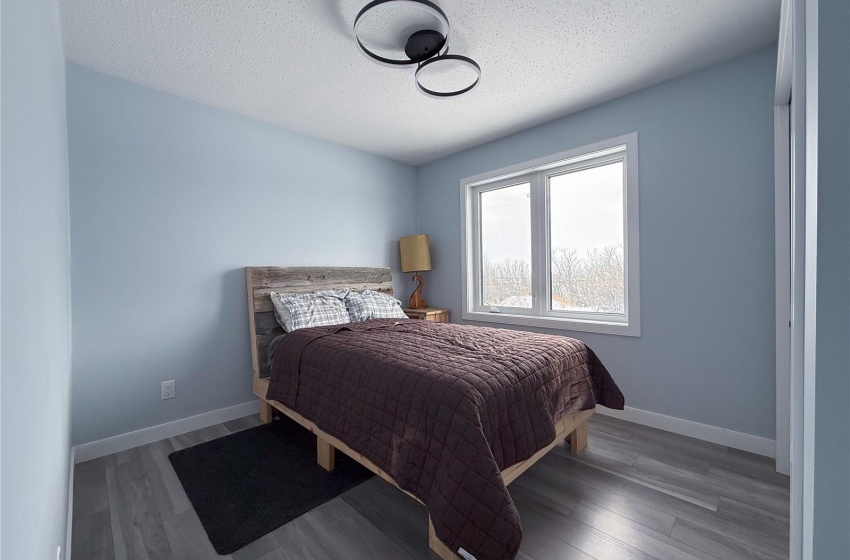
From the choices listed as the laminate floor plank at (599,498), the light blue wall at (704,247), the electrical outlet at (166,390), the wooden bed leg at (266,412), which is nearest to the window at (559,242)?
the light blue wall at (704,247)

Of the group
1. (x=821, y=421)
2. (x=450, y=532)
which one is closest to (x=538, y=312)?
(x=450, y=532)

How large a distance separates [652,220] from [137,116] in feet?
11.9

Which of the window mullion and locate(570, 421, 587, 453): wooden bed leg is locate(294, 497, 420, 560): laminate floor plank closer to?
locate(570, 421, 587, 453): wooden bed leg

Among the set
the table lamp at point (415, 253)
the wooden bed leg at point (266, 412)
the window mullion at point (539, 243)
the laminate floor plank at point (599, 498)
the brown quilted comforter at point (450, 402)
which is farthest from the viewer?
the table lamp at point (415, 253)

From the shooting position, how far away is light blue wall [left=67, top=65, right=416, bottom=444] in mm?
2125

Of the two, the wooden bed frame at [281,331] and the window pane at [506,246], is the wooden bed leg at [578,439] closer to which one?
the wooden bed frame at [281,331]

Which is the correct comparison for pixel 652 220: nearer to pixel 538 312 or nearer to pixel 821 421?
pixel 538 312

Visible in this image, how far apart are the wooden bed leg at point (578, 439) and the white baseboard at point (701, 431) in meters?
0.66

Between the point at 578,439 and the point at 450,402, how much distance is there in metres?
1.27

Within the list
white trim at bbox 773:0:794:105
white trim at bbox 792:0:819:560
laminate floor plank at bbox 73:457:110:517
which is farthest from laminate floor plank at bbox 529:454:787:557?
laminate floor plank at bbox 73:457:110:517

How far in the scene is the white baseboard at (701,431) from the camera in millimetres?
2080

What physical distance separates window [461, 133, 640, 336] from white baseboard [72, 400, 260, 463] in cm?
226

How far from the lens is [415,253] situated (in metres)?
3.79

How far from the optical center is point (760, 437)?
82.2 inches
